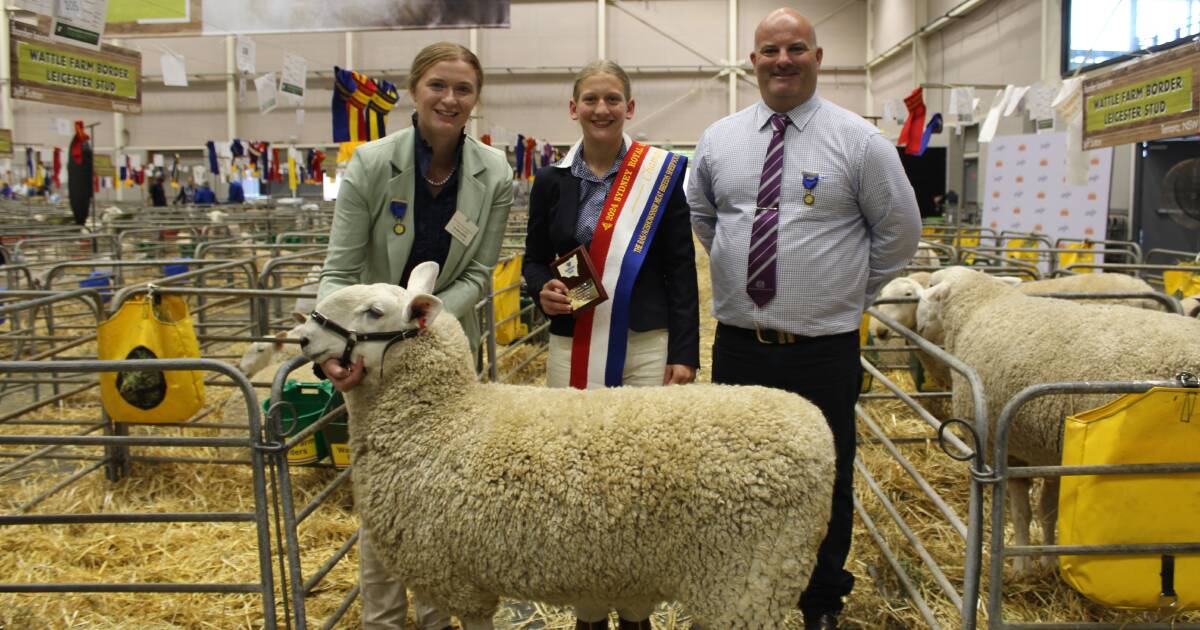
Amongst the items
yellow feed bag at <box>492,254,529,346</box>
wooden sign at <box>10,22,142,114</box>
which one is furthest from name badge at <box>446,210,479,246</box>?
wooden sign at <box>10,22,142,114</box>

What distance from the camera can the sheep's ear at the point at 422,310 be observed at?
2.10 m

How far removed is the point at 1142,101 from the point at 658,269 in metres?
4.37

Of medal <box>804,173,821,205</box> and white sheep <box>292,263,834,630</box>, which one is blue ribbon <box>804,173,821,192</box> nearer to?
medal <box>804,173,821,205</box>

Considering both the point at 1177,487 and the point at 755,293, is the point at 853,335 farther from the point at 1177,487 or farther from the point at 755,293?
the point at 1177,487

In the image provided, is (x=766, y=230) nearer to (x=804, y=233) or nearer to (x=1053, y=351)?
(x=804, y=233)

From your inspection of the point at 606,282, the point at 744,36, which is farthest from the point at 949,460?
the point at 744,36

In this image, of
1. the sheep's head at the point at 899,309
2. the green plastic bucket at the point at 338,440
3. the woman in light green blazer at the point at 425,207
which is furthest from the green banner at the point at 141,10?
the sheep's head at the point at 899,309

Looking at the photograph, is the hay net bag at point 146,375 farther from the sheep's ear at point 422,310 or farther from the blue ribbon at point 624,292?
the blue ribbon at point 624,292

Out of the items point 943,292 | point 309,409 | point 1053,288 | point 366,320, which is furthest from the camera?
point 1053,288

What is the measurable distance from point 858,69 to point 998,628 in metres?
22.4

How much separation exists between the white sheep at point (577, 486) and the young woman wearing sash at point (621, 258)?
42 cm

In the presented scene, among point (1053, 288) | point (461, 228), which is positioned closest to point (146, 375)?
point (461, 228)

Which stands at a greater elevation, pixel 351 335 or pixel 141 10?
pixel 141 10

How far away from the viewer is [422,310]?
2139mm
